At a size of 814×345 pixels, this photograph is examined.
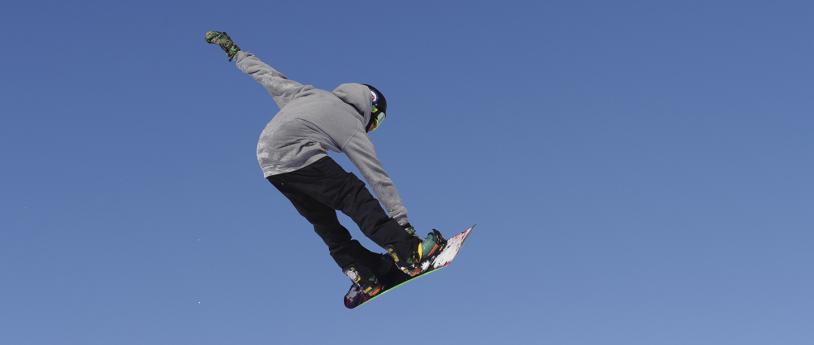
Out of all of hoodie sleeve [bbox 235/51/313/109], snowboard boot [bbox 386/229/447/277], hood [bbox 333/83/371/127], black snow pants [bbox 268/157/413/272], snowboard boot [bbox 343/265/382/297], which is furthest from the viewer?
snowboard boot [bbox 343/265/382/297]

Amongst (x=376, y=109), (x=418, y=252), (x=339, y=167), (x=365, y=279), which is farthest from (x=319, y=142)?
(x=365, y=279)

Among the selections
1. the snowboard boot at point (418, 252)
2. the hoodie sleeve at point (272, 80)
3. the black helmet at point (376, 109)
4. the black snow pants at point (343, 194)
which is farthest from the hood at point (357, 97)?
the snowboard boot at point (418, 252)

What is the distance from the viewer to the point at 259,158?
368 inches

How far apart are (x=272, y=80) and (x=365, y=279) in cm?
245

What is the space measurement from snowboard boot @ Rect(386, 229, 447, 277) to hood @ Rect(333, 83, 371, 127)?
4.50 feet

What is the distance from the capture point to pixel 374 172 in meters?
9.13

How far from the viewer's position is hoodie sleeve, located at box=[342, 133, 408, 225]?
914 centimetres

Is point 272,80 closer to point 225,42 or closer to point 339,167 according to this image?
point 225,42

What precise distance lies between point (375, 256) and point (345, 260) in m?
0.37

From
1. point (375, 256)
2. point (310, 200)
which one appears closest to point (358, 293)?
point (375, 256)

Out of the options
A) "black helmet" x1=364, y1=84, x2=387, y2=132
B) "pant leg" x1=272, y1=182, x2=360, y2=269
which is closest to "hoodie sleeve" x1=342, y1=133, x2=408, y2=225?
"black helmet" x1=364, y1=84, x2=387, y2=132

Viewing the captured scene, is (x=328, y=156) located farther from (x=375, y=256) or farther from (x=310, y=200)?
(x=375, y=256)

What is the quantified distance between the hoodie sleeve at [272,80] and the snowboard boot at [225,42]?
0.68 feet

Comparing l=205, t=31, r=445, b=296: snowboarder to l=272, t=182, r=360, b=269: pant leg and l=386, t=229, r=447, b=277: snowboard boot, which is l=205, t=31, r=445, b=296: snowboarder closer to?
l=386, t=229, r=447, b=277: snowboard boot
